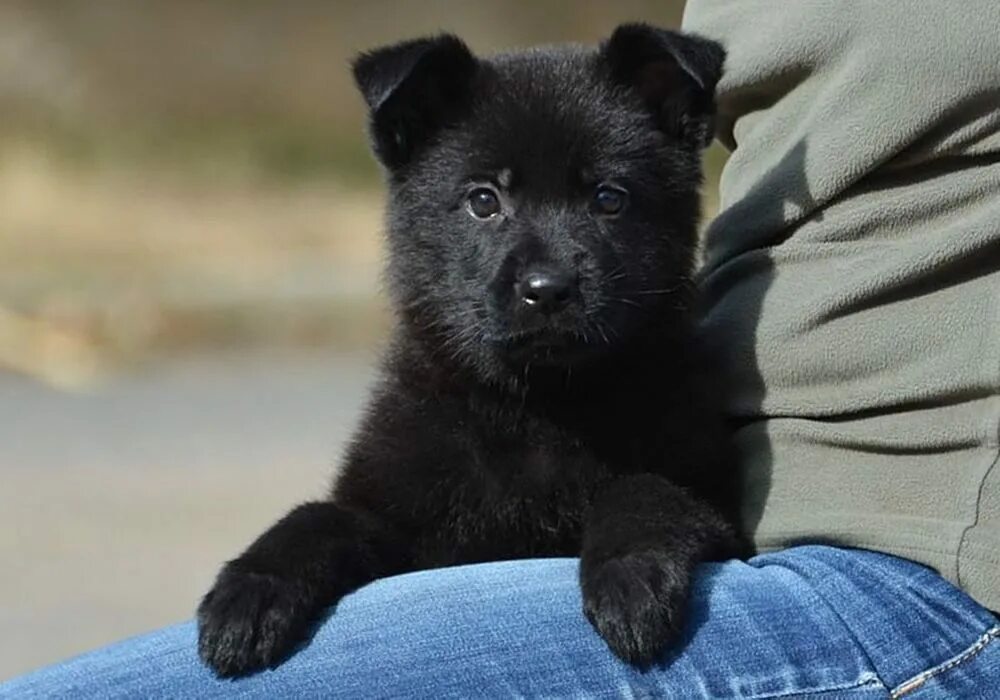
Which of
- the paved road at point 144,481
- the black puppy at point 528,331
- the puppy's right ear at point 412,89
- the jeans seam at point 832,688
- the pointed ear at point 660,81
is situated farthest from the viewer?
the paved road at point 144,481

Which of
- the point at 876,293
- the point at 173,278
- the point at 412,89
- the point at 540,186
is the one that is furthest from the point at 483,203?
the point at 173,278

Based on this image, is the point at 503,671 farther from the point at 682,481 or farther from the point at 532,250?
the point at 532,250

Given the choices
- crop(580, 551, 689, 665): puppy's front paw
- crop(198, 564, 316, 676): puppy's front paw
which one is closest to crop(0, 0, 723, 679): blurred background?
crop(198, 564, 316, 676): puppy's front paw

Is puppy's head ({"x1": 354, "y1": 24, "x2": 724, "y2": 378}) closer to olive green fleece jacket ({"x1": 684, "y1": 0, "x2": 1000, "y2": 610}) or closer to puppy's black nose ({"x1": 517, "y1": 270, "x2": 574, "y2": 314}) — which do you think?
puppy's black nose ({"x1": 517, "y1": 270, "x2": 574, "y2": 314})

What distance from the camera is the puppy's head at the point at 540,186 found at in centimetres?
263

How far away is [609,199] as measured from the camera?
2.78 m

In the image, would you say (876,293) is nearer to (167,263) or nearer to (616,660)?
(616,660)

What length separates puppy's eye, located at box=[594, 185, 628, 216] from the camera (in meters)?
2.77

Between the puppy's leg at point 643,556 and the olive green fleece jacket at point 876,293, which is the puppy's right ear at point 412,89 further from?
the puppy's leg at point 643,556

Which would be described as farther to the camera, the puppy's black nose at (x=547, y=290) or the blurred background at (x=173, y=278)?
the blurred background at (x=173, y=278)

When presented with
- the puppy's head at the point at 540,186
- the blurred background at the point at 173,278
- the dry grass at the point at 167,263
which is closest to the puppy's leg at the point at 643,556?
the puppy's head at the point at 540,186

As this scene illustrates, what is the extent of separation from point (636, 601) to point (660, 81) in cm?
110

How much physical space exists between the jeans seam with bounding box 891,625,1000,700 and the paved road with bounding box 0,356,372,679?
2.32 meters

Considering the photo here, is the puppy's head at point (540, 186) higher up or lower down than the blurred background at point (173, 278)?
higher up
